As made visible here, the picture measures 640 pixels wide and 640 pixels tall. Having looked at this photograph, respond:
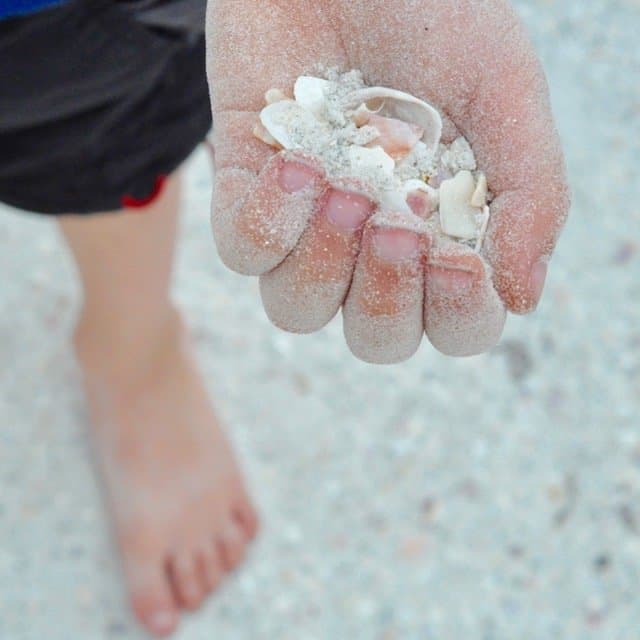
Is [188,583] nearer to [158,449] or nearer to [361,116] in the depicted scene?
[158,449]

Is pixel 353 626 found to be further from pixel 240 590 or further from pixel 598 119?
pixel 598 119

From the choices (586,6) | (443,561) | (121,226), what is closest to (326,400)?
(443,561)

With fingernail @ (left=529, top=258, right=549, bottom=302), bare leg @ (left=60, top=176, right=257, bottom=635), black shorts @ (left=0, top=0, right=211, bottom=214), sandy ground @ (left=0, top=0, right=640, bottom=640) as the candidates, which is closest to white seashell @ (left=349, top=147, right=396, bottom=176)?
fingernail @ (left=529, top=258, right=549, bottom=302)

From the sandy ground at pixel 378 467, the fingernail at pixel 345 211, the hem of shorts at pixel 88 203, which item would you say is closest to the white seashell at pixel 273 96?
the fingernail at pixel 345 211

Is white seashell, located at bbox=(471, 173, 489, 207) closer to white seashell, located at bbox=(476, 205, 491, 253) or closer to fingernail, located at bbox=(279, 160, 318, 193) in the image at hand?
white seashell, located at bbox=(476, 205, 491, 253)

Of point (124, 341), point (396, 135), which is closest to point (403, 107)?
point (396, 135)

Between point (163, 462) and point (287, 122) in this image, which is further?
point (163, 462)
